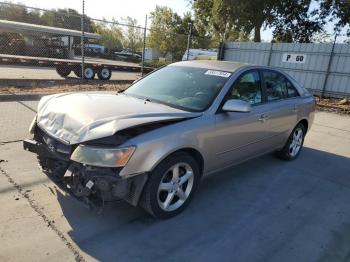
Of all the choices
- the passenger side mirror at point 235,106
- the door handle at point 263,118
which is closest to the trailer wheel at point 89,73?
the door handle at point 263,118

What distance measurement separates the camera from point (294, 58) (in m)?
16.2

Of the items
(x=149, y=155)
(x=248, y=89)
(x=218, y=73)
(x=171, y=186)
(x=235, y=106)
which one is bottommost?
(x=171, y=186)

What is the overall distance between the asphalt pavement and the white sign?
1193 cm

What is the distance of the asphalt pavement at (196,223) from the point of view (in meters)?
3.01

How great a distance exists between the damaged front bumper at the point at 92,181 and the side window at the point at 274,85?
269cm

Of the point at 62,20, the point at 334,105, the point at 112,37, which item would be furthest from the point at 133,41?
the point at 334,105

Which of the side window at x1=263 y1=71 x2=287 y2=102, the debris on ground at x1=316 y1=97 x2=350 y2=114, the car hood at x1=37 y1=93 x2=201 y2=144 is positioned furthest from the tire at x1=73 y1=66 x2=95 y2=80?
the car hood at x1=37 y1=93 x2=201 y2=144

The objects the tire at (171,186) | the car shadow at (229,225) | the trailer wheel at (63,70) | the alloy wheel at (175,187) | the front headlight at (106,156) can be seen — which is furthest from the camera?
the trailer wheel at (63,70)

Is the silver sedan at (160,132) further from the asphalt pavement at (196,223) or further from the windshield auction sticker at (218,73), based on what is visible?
the asphalt pavement at (196,223)

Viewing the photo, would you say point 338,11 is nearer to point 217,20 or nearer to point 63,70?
point 217,20

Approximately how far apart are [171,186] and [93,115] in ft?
3.54

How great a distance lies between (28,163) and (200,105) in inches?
101

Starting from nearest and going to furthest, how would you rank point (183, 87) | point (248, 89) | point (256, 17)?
point (183, 87)
point (248, 89)
point (256, 17)

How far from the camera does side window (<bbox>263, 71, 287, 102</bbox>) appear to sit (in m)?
5.02
